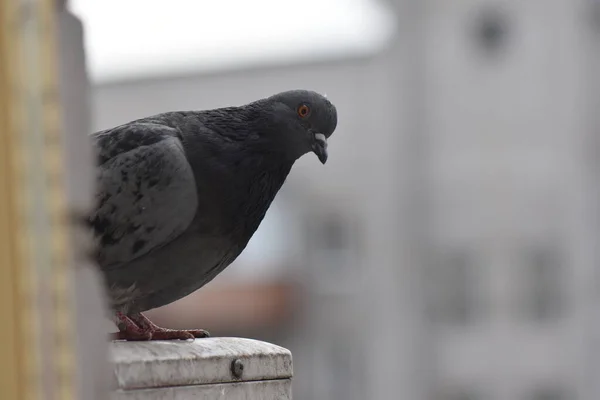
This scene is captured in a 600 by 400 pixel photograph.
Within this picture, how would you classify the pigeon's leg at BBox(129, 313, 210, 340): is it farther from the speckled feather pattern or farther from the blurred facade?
the blurred facade

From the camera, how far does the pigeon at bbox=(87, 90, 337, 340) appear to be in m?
3.08

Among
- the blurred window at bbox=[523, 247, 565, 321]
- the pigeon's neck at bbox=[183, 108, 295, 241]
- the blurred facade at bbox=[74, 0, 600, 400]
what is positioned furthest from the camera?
the blurred window at bbox=[523, 247, 565, 321]

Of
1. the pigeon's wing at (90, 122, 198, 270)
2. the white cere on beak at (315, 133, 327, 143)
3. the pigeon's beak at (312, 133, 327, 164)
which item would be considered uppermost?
the white cere on beak at (315, 133, 327, 143)

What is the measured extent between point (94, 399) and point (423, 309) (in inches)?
812

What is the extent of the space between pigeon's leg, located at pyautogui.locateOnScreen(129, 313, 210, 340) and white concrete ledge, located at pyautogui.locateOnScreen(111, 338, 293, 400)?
55 millimetres

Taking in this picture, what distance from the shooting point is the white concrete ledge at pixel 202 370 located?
262 centimetres

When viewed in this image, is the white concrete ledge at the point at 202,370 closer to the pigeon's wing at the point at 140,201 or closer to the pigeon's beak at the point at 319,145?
the pigeon's wing at the point at 140,201

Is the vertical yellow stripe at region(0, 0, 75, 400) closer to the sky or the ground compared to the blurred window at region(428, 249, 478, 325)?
closer to the sky

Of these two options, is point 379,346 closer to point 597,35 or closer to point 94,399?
point 597,35

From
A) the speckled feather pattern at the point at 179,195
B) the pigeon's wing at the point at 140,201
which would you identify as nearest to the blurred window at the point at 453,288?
the speckled feather pattern at the point at 179,195

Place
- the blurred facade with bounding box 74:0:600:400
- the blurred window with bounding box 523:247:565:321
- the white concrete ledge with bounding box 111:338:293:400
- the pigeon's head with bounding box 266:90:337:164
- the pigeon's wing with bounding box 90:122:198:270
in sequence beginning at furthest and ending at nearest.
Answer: the blurred window with bounding box 523:247:565:321 → the blurred facade with bounding box 74:0:600:400 → the pigeon's head with bounding box 266:90:337:164 → the pigeon's wing with bounding box 90:122:198:270 → the white concrete ledge with bounding box 111:338:293:400

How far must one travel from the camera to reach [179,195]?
3.12 m

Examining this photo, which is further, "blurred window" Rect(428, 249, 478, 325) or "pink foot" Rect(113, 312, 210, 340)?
"blurred window" Rect(428, 249, 478, 325)

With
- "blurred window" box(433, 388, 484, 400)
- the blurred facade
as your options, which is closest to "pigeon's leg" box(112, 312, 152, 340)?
the blurred facade
